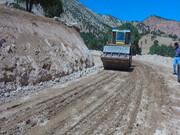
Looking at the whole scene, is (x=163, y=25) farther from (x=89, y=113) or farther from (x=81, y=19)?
(x=89, y=113)

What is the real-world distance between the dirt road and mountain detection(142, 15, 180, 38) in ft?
461

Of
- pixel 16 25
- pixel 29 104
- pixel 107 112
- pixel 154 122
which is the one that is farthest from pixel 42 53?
pixel 154 122

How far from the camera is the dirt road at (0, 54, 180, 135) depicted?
147 inches

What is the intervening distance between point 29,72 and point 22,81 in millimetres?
560

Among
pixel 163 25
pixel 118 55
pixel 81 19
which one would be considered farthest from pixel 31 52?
pixel 163 25

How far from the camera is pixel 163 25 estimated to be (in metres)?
146

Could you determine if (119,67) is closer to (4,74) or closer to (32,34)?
(32,34)

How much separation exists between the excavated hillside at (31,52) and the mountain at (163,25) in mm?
138065

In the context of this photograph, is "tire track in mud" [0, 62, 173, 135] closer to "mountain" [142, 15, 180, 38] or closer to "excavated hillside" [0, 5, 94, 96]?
"excavated hillside" [0, 5, 94, 96]

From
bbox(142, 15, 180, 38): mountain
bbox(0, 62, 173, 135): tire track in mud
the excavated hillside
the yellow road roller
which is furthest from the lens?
bbox(142, 15, 180, 38): mountain

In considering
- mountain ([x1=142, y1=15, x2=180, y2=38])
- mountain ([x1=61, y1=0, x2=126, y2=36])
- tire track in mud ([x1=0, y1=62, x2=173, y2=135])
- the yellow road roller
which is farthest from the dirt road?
mountain ([x1=142, y1=15, x2=180, y2=38])

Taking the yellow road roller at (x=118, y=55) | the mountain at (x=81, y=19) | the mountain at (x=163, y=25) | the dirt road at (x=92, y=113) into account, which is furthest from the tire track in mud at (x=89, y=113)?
the mountain at (x=163, y=25)

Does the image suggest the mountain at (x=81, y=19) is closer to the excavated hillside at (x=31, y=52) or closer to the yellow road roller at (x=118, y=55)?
the yellow road roller at (x=118, y=55)

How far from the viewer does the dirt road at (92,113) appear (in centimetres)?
372
